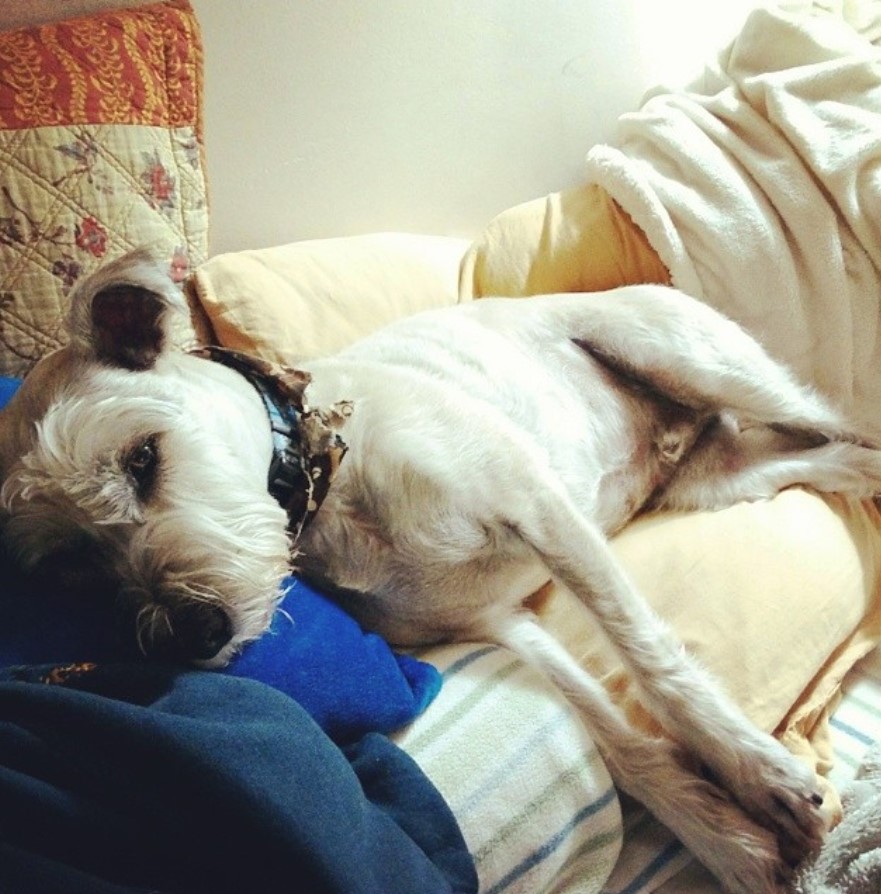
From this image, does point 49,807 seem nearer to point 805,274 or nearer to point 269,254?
point 269,254

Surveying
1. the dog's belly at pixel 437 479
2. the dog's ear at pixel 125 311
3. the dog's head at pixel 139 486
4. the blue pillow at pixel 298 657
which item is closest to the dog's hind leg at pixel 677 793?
the dog's belly at pixel 437 479

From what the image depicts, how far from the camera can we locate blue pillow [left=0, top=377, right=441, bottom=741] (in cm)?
130

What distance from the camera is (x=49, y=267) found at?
5.77ft

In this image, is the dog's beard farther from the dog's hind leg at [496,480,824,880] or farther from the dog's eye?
the dog's hind leg at [496,480,824,880]

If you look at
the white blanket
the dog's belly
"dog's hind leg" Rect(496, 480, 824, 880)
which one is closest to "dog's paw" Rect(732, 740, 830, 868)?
"dog's hind leg" Rect(496, 480, 824, 880)

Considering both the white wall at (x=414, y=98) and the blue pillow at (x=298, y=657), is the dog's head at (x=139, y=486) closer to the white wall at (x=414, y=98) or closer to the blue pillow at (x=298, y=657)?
the blue pillow at (x=298, y=657)

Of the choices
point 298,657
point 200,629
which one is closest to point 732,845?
point 298,657

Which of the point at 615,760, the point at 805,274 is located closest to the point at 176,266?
the point at 615,760

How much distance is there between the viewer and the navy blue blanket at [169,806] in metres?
0.96

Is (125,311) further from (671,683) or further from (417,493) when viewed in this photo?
(671,683)

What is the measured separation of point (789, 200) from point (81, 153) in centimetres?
169

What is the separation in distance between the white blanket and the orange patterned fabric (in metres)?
1.14

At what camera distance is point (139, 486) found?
1.43 meters

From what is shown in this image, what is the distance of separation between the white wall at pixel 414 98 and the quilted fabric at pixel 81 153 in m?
0.30
